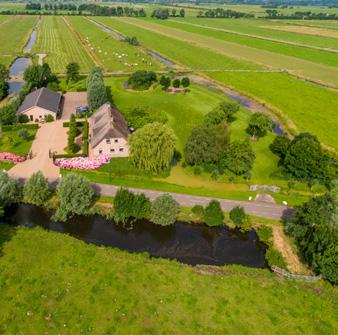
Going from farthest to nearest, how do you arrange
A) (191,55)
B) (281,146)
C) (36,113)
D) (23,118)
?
(191,55) < (36,113) < (23,118) < (281,146)

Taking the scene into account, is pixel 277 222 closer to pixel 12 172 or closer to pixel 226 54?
pixel 12 172

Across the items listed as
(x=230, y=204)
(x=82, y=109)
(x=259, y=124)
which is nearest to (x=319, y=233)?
(x=230, y=204)

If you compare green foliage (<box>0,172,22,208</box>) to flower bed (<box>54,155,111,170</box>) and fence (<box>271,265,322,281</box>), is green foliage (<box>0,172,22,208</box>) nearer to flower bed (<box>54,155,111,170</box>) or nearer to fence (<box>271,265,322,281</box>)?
flower bed (<box>54,155,111,170</box>)

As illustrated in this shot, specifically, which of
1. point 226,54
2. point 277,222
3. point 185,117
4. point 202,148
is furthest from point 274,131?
point 226,54

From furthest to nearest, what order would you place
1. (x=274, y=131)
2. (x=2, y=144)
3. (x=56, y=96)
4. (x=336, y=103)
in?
1. (x=336, y=103)
2. (x=56, y=96)
3. (x=274, y=131)
4. (x=2, y=144)

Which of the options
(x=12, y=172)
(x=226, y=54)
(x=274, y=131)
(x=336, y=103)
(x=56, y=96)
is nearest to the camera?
(x=12, y=172)

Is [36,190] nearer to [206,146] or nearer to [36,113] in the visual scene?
[206,146]

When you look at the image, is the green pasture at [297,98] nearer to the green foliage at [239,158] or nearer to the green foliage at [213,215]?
the green foliage at [239,158]
